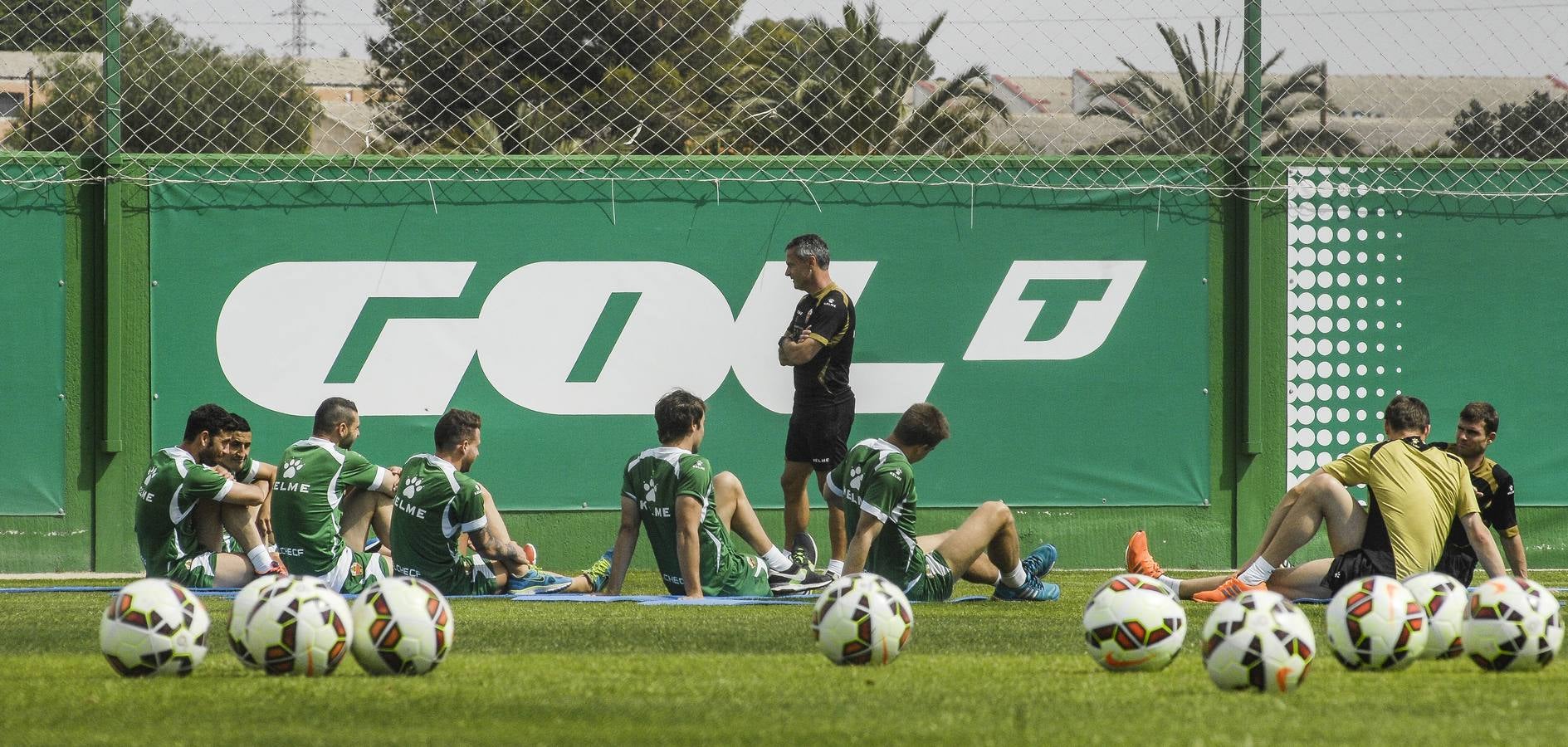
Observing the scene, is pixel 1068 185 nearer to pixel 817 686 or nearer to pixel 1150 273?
pixel 1150 273

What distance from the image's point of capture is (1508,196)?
12805 millimetres

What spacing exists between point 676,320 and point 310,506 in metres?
3.26

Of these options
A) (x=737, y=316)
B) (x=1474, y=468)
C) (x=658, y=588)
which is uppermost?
(x=737, y=316)

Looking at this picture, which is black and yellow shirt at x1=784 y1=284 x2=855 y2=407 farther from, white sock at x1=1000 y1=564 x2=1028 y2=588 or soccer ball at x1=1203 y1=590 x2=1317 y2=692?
soccer ball at x1=1203 y1=590 x2=1317 y2=692

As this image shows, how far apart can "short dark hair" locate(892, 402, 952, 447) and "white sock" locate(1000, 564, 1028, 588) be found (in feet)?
3.31

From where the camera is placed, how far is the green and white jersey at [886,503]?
8.95 metres

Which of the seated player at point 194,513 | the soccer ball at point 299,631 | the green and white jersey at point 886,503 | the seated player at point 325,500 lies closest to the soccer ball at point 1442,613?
the green and white jersey at point 886,503

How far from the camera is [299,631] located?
5707 millimetres

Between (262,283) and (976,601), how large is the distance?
18.4 feet

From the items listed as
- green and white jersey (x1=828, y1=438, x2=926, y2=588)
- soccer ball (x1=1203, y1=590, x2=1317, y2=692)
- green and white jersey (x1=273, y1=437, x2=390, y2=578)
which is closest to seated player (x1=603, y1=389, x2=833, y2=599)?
green and white jersey (x1=828, y1=438, x2=926, y2=588)

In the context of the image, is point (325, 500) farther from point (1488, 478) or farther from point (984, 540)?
point (1488, 478)

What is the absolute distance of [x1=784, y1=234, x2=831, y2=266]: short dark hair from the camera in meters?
10.8

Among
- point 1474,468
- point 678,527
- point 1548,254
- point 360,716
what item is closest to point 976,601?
point 678,527

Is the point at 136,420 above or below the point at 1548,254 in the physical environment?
below
